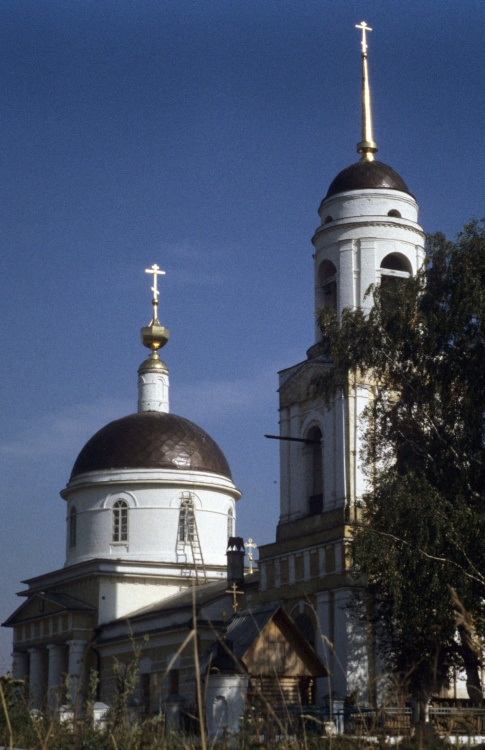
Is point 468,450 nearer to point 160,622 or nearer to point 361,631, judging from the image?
point 361,631

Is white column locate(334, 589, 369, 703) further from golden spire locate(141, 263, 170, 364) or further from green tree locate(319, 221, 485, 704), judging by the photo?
golden spire locate(141, 263, 170, 364)

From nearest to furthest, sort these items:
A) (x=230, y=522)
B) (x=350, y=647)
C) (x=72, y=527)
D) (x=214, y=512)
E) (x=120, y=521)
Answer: (x=350, y=647) < (x=120, y=521) < (x=214, y=512) < (x=72, y=527) < (x=230, y=522)

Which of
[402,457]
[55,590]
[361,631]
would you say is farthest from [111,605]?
[402,457]

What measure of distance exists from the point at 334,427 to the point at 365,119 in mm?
8522

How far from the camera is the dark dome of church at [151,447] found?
127 feet

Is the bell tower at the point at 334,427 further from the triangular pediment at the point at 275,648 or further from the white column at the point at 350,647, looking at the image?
the triangular pediment at the point at 275,648

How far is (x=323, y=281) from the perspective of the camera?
1110 inches

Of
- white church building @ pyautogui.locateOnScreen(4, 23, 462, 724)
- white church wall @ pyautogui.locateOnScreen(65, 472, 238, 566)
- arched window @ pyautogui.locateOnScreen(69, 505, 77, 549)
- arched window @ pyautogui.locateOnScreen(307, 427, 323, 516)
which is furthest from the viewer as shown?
arched window @ pyautogui.locateOnScreen(69, 505, 77, 549)

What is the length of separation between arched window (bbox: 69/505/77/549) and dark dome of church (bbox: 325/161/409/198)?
16088mm

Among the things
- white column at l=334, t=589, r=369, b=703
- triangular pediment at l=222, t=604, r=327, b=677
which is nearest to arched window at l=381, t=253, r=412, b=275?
white column at l=334, t=589, r=369, b=703

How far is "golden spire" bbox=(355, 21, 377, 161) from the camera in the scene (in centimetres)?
2972

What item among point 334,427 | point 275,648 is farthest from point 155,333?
point 275,648

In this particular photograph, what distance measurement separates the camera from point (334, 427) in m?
26.6

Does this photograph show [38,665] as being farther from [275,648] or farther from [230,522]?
[275,648]
